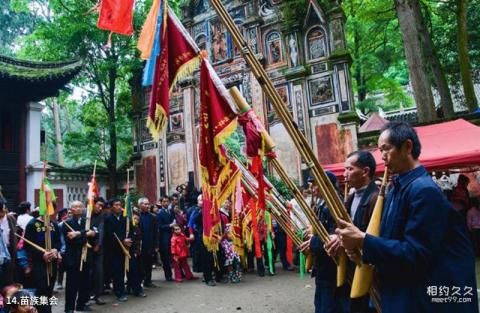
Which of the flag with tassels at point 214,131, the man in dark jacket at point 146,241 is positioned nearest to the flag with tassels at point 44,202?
the man in dark jacket at point 146,241

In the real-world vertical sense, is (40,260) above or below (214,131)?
below

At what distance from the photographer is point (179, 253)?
8188 millimetres

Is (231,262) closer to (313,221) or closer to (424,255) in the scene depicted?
(313,221)

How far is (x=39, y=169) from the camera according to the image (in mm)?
12195

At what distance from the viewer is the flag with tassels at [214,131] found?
288cm

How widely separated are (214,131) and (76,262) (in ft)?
13.9

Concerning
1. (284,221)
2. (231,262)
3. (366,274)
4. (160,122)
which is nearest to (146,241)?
(231,262)

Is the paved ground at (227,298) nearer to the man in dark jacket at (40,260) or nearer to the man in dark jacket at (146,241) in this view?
the man in dark jacket at (146,241)

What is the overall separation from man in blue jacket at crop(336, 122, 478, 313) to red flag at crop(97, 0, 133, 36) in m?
2.58

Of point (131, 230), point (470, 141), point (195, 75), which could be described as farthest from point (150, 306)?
point (195, 75)

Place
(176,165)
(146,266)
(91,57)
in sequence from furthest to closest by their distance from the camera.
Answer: (176,165), (91,57), (146,266)

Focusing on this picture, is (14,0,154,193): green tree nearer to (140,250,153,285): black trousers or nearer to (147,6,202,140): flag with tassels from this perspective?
(140,250,153,285): black trousers

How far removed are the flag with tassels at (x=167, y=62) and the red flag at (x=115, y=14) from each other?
0.34m

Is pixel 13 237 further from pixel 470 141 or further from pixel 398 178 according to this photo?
pixel 470 141
